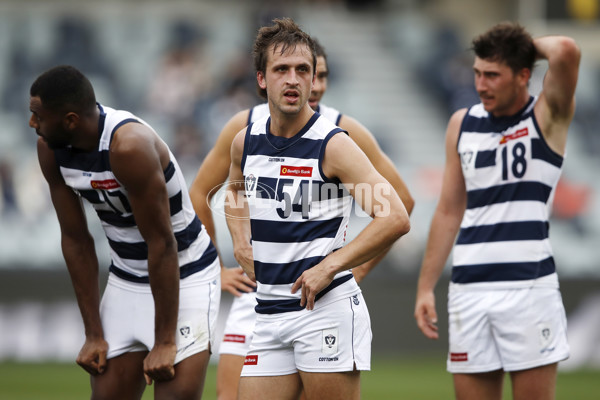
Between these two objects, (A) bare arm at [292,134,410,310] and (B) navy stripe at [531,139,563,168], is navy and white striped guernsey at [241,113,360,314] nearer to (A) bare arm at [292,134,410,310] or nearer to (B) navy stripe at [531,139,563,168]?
(A) bare arm at [292,134,410,310]

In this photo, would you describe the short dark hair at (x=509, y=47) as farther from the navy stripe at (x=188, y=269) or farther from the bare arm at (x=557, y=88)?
the navy stripe at (x=188, y=269)

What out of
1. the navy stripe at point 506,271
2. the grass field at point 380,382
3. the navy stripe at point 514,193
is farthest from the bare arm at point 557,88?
the grass field at point 380,382

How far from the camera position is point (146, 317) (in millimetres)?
5121

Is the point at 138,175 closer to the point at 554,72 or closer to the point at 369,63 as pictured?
the point at 554,72

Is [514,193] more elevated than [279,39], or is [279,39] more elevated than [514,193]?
[279,39]

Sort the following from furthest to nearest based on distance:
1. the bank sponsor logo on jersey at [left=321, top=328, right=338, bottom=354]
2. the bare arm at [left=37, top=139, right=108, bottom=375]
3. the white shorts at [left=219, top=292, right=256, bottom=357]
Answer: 1. the white shorts at [left=219, top=292, right=256, bottom=357]
2. the bare arm at [left=37, top=139, right=108, bottom=375]
3. the bank sponsor logo on jersey at [left=321, top=328, right=338, bottom=354]

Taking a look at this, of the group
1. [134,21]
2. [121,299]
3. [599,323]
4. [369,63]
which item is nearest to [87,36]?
[134,21]

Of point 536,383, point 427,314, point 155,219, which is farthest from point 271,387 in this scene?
point 536,383

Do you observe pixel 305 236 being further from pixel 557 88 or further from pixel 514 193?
pixel 557 88

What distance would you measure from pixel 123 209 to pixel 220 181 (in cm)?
127

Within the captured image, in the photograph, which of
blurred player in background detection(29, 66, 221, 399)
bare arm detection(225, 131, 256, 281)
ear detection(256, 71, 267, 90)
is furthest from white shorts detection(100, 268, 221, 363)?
ear detection(256, 71, 267, 90)

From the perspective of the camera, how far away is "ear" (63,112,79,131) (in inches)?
186

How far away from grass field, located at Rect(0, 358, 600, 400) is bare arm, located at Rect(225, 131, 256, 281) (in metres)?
5.18

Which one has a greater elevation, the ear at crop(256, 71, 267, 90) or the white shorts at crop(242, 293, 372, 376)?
the ear at crop(256, 71, 267, 90)
